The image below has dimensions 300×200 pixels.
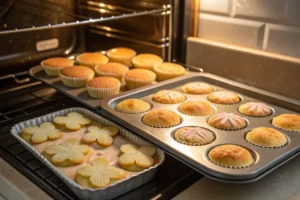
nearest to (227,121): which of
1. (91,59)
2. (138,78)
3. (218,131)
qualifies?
(218,131)

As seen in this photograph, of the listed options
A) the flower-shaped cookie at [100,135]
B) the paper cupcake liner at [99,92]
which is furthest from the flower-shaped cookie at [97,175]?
the paper cupcake liner at [99,92]

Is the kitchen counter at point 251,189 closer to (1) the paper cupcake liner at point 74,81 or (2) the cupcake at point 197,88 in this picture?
(2) the cupcake at point 197,88

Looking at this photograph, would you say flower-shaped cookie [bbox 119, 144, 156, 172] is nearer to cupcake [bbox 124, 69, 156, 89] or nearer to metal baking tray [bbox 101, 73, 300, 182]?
metal baking tray [bbox 101, 73, 300, 182]

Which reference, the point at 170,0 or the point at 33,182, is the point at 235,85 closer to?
the point at 170,0

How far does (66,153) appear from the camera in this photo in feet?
2.92

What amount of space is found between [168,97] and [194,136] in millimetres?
234

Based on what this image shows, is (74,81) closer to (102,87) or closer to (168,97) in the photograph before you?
(102,87)

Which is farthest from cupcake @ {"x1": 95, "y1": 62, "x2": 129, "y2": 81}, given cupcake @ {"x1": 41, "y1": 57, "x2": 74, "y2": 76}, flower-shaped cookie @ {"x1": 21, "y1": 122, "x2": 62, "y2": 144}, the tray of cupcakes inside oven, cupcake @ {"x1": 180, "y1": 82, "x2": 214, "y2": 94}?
flower-shaped cookie @ {"x1": 21, "y1": 122, "x2": 62, "y2": 144}

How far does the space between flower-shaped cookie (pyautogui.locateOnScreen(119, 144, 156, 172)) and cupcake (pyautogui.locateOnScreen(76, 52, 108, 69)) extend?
1.65ft

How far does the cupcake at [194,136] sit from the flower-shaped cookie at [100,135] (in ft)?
0.53

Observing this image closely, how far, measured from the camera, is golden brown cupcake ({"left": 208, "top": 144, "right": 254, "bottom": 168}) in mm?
830

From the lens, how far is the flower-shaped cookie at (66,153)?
87 centimetres

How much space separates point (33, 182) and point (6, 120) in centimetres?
31

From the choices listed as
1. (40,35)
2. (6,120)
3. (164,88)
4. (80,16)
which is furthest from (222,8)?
(6,120)
